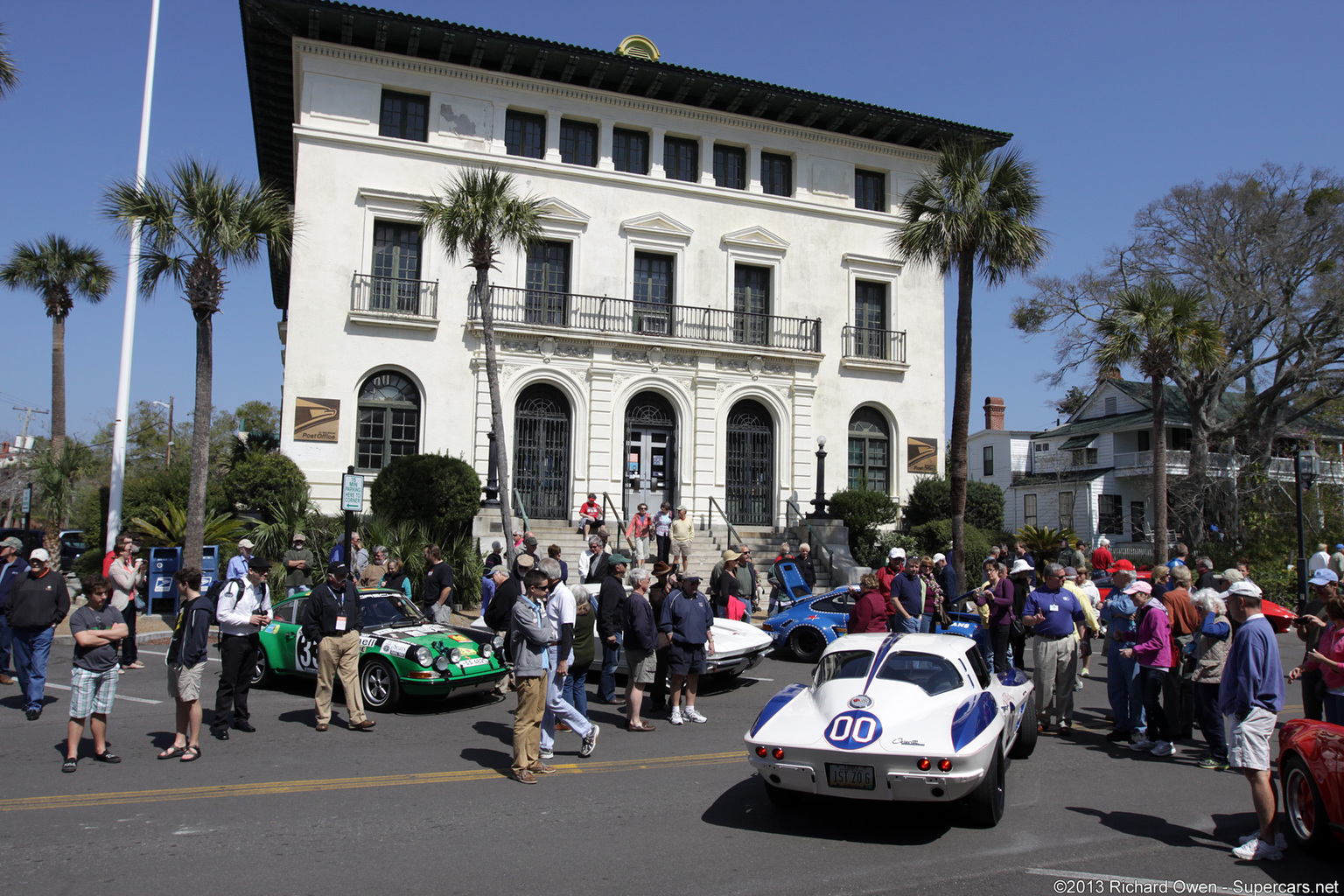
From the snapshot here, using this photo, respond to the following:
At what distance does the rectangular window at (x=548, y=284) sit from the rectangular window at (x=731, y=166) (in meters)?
5.43

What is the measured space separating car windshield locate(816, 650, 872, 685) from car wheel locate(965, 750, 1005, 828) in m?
1.09

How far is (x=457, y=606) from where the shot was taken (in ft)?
61.3

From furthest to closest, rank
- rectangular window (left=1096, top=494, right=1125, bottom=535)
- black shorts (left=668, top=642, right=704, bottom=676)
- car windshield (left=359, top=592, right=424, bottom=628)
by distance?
rectangular window (left=1096, top=494, right=1125, bottom=535) → car windshield (left=359, top=592, right=424, bottom=628) → black shorts (left=668, top=642, right=704, bottom=676)

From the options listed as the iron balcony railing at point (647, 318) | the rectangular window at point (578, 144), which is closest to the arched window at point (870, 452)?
the iron balcony railing at point (647, 318)

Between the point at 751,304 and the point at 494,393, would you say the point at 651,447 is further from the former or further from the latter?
the point at 494,393

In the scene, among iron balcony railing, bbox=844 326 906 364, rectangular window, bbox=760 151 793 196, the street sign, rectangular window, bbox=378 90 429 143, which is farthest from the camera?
iron balcony railing, bbox=844 326 906 364

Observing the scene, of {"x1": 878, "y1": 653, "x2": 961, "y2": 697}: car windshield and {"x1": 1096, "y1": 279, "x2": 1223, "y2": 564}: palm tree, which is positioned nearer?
{"x1": 878, "y1": 653, "x2": 961, "y2": 697}: car windshield

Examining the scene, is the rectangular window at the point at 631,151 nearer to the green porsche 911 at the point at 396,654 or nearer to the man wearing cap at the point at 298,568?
the man wearing cap at the point at 298,568

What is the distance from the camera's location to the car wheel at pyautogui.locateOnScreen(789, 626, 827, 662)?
46.1 feet

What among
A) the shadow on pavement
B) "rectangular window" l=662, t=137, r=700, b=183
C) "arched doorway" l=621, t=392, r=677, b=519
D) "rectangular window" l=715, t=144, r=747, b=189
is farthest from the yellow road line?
"rectangular window" l=715, t=144, r=747, b=189

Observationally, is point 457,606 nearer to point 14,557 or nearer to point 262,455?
point 262,455

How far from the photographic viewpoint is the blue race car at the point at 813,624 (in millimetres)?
13930

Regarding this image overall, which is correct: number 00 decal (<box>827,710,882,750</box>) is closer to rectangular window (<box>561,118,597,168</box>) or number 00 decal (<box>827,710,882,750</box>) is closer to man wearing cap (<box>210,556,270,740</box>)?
man wearing cap (<box>210,556,270,740</box>)

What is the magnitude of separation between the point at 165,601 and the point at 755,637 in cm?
1255
